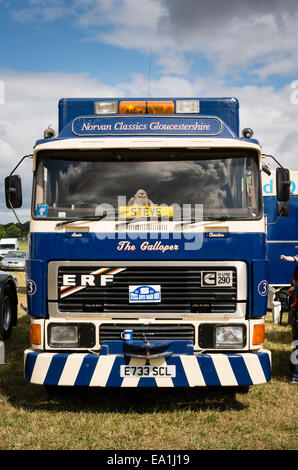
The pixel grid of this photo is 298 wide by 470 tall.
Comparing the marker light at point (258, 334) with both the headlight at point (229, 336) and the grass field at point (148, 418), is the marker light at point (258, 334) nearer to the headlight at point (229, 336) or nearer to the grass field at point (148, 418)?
the headlight at point (229, 336)

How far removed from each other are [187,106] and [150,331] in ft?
8.73

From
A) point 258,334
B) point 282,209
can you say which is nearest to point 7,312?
point 258,334

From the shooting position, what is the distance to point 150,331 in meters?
4.99

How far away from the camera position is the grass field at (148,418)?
14.8 ft

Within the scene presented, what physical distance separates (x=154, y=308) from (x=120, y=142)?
170cm

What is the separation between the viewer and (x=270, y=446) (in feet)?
14.7

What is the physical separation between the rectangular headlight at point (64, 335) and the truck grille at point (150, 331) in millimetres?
258

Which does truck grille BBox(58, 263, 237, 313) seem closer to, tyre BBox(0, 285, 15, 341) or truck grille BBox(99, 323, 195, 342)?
truck grille BBox(99, 323, 195, 342)

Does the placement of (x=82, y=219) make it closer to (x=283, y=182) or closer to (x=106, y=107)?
(x=106, y=107)

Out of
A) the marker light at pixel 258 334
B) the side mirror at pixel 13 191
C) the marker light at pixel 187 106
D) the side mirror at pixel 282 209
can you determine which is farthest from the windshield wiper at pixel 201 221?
the side mirror at pixel 13 191

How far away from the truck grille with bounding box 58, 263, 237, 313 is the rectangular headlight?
29 cm

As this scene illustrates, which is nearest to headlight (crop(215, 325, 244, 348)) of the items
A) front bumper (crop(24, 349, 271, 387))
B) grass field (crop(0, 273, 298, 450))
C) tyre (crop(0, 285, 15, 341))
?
front bumper (crop(24, 349, 271, 387))

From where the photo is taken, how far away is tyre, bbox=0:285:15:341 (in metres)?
8.71

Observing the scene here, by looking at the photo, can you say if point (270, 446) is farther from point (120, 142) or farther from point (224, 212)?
point (120, 142)
